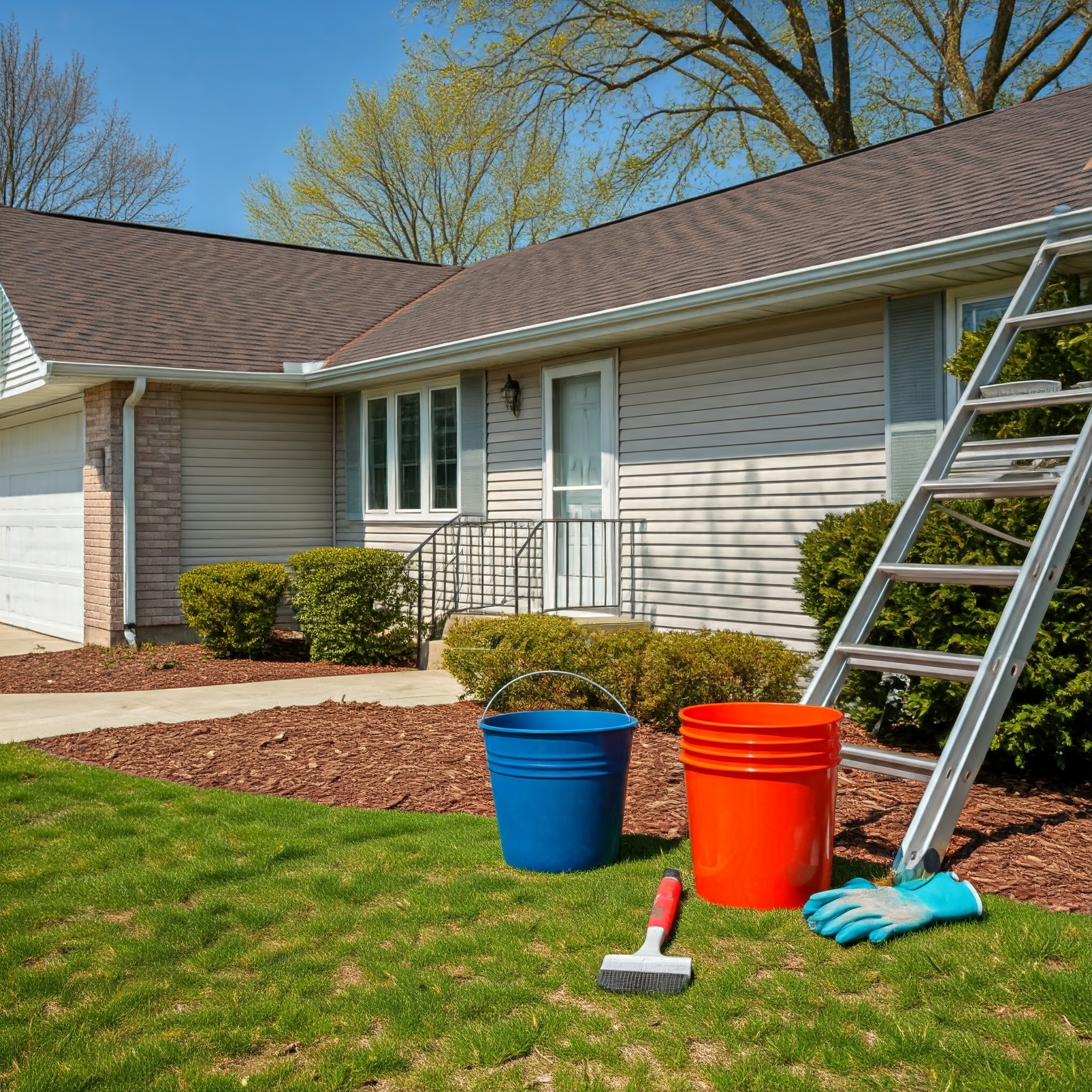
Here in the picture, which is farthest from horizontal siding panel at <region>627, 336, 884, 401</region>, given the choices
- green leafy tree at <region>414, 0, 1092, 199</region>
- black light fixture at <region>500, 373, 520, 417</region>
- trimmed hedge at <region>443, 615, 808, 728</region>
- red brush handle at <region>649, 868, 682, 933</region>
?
green leafy tree at <region>414, 0, 1092, 199</region>

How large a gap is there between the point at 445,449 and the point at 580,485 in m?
2.25

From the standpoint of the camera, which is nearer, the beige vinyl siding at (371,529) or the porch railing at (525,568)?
the porch railing at (525,568)

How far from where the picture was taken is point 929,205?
8.74 m

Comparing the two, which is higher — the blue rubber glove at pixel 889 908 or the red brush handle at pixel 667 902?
the blue rubber glove at pixel 889 908

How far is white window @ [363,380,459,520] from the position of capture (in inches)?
498

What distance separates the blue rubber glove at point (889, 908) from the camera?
371 cm

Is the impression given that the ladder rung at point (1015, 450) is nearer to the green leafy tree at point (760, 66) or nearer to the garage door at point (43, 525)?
the garage door at point (43, 525)

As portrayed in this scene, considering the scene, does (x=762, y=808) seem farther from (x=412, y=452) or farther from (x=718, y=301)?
(x=412, y=452)

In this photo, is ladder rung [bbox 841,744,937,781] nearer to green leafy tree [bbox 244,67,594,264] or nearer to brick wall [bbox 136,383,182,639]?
brick wall [bbox 136,383,182,639]

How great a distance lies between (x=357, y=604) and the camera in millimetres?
11211

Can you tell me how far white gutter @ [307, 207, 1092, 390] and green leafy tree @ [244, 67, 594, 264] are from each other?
18.1m

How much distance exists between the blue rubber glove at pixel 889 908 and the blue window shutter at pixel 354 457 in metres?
10.6

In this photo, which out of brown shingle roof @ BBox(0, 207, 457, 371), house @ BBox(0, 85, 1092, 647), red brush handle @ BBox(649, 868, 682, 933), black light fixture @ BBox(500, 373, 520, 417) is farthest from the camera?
brown shingle roof @ BBox(0, 207, 457, 371)

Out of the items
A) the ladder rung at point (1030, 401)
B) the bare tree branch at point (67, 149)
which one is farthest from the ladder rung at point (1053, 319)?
the bare tree branch at point (67, 149)
